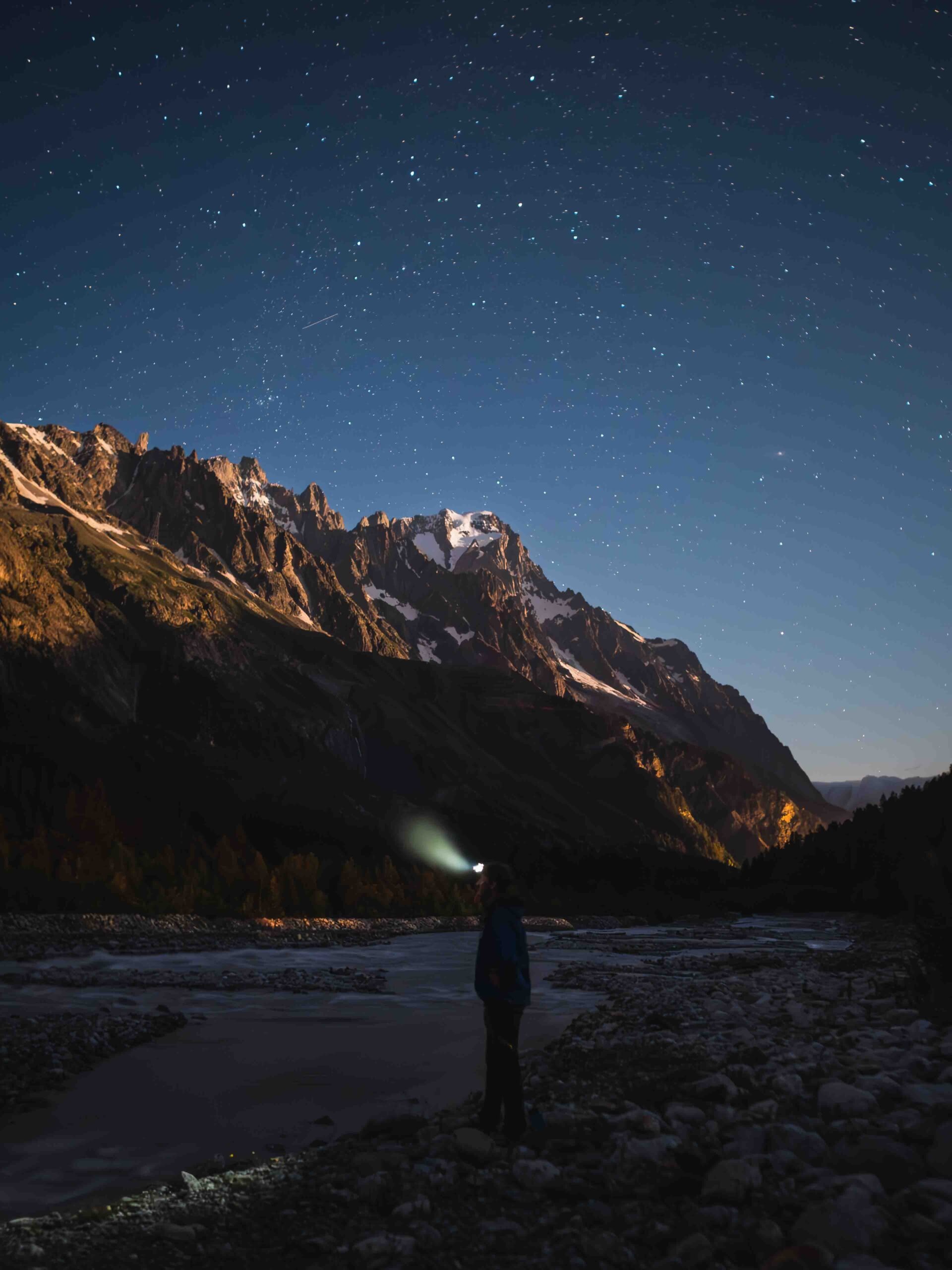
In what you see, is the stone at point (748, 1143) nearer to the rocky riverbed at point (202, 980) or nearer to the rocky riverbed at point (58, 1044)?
the rocky riverbed at point (58, 1044)

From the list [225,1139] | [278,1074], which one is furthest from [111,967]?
[225,1139]

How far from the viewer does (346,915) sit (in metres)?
68.8

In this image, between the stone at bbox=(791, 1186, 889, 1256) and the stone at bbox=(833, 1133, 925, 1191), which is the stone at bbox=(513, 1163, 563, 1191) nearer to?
the stone at bbox=(833, 1133, 925, 1191)

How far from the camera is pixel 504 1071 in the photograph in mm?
8164

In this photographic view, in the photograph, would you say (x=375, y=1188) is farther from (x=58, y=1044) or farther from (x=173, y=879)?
(x=173, y=879)

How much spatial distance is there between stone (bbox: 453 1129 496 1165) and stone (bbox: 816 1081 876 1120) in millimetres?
2859

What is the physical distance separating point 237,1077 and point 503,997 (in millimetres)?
7359

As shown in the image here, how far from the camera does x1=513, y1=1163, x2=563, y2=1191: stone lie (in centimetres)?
655

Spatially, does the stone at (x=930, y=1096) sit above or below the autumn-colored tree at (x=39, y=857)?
above

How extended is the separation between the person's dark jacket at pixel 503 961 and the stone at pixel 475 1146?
115cm

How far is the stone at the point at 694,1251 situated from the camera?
4.88 metres

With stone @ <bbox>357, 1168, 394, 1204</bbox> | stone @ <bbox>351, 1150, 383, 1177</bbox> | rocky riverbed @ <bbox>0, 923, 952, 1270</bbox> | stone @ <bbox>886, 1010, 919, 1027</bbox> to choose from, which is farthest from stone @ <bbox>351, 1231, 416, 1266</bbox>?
stone @ <bbox>886, 1010, 919, 1027</bbox>

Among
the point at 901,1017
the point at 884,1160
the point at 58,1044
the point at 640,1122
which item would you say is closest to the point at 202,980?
the point at 58,1044

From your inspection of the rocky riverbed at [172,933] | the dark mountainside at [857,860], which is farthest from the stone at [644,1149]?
the rocky riverbed at [172,933]
